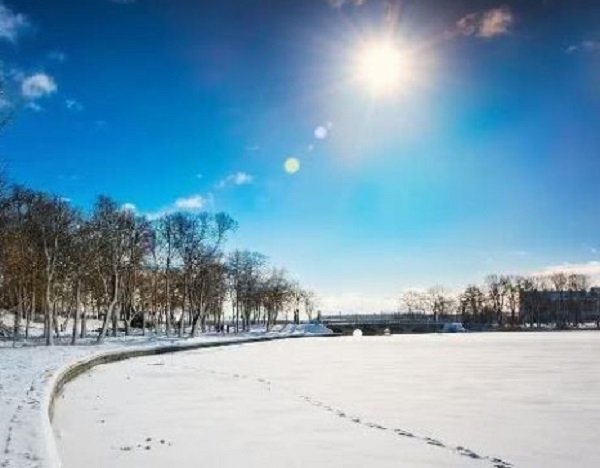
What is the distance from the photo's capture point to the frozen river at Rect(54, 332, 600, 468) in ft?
41.4

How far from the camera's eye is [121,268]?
6425 centimetres

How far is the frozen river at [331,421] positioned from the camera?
1262 centimetres

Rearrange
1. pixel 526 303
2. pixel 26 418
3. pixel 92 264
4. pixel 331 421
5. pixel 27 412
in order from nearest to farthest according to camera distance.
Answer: pixel 26 418 → pixel 27 412 → pixel 331 421 → pixel 92 264 → pixel 526 303

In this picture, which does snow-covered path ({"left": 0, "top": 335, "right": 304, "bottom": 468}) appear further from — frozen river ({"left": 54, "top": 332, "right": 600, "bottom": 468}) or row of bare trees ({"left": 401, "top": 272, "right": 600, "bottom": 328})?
row of bare trees ({"left": 401, "top": 272, "right": 600, "bottom": 328})

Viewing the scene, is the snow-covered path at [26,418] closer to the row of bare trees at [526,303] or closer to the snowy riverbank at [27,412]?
the snowy riverbank at [27,412]

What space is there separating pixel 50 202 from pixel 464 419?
46.0m

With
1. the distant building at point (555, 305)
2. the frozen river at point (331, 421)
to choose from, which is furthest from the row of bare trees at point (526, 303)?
the frozen river at point (331, 421)

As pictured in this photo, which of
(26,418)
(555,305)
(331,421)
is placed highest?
(555,305)

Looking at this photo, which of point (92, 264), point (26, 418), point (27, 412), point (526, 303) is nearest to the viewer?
point (26, 418)

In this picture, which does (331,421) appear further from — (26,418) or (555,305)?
(555,305)

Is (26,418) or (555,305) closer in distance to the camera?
(26,418)

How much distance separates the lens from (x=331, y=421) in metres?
16.7

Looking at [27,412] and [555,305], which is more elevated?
[555,305]

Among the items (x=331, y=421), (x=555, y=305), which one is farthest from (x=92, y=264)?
(x=555, y=305)
